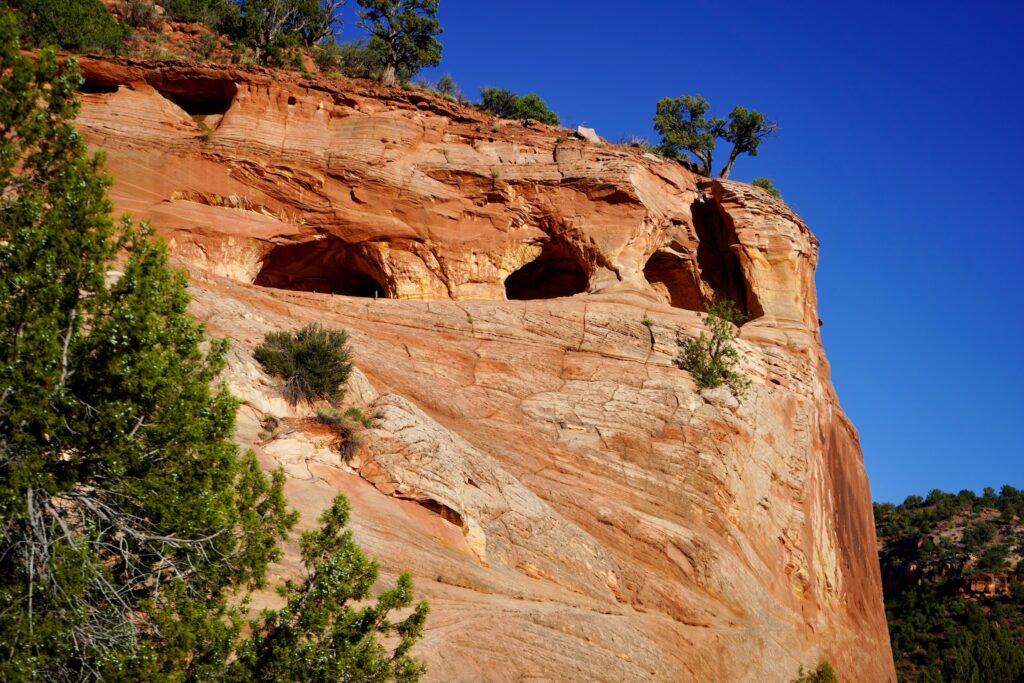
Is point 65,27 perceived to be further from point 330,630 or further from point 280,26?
point 330,630

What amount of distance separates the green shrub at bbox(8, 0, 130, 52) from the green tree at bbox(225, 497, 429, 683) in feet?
71.7

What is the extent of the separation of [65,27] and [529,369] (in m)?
17.4

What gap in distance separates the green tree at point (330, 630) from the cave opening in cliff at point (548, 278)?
1816 centimetres

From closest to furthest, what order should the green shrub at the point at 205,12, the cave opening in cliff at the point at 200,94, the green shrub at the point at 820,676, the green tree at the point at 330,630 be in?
1. the green tree at the point at 330,630
2. the green shrub at the point at 820,676
3. the cave opening in cliff at the point at 200,94
4. the green shrub at the point at 205,12

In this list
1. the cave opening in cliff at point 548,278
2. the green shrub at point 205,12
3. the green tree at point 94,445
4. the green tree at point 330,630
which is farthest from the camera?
the green shrub at point 205,12

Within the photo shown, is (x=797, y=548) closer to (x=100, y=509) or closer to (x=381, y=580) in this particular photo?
(x=381, y=580)

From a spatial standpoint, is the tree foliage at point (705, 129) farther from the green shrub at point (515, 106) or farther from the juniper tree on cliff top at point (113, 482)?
the juniper tree on cliff top at point (113, 482)

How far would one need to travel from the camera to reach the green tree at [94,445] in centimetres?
1005

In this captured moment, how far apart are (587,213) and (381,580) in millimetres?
16609

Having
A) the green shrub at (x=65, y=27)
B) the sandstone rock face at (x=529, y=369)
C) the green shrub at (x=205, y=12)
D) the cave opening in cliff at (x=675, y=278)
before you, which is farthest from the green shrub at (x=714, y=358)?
the green shrub at (x=205, y=12)

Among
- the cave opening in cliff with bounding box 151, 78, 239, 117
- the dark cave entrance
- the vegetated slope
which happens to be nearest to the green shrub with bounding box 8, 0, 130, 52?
the cave opening in cliff with bounding box 151, 78, 239, 117

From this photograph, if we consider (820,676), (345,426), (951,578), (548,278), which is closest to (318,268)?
(548,278)

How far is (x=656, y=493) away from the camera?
20.6 m

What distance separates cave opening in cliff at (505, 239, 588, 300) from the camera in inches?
1168
